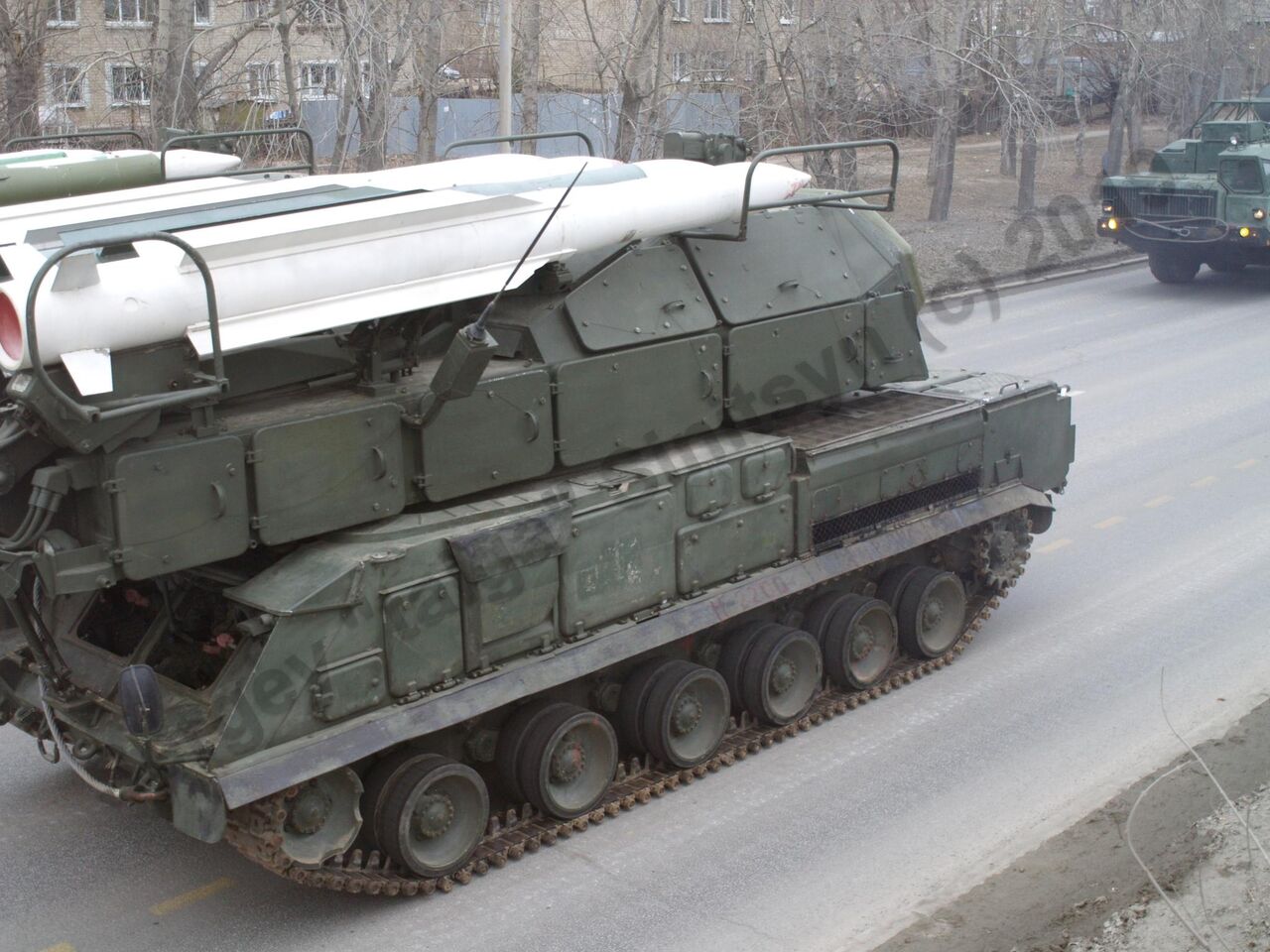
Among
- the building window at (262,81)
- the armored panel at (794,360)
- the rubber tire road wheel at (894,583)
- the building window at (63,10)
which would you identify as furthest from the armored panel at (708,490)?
the building window at (63,10)

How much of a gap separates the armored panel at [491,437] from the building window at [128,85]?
38.6ft

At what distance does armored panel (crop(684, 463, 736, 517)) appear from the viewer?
8328 millimetres

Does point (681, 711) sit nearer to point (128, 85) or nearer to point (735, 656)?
point (735, 656)

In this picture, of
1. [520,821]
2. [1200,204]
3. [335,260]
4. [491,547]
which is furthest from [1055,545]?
[1200,204]

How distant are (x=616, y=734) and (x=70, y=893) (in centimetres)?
282

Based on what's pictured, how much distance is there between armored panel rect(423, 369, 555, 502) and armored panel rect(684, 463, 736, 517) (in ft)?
2.60

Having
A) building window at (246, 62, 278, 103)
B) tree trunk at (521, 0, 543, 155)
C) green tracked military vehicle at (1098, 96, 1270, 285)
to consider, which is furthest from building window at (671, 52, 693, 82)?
green tracked military vehicle at (1098, 96, 1270, 285)

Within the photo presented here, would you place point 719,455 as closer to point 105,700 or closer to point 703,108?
point 105,700

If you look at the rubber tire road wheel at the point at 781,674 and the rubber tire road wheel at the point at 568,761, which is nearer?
the rubber tire road wheel at the point at 568,761

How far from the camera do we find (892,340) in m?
9.77

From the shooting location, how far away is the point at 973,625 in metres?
10.4

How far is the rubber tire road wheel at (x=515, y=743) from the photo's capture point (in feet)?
25.6

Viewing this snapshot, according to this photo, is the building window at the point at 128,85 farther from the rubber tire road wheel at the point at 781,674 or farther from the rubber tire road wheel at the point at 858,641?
the rubber tire road wheel at the point at 781,674

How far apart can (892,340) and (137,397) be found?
16.1 feet
